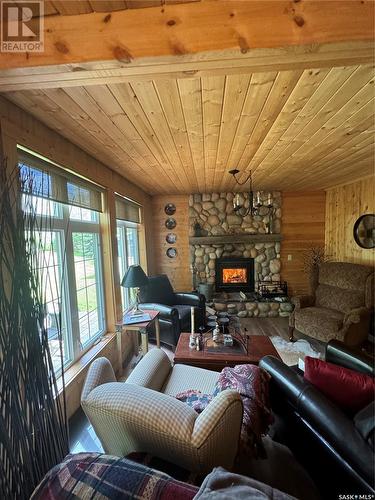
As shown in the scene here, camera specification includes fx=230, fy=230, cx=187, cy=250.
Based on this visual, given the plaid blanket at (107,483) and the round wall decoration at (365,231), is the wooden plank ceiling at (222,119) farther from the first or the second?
the plaid blanket at (107,483)

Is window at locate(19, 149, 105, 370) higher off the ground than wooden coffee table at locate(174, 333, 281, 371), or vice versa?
window at locate(19, 149, 105, 370)

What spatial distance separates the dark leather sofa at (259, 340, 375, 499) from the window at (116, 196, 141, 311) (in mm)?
2423

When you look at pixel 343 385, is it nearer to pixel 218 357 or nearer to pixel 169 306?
pixel 218 357

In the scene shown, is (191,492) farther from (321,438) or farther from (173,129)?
(173,129)

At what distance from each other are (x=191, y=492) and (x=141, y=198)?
382 cm

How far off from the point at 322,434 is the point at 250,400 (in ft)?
1.14

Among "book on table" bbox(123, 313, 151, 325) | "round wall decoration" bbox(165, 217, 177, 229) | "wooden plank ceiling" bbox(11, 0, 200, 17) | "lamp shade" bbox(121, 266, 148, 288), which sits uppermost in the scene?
A: "wooden plank ceiling" bbox(11, 0, 200, 17)

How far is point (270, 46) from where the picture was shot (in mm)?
889

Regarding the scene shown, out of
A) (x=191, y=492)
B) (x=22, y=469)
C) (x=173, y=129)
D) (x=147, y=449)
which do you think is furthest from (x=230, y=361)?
(x=173, y=129)

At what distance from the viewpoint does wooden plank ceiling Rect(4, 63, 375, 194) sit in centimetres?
132

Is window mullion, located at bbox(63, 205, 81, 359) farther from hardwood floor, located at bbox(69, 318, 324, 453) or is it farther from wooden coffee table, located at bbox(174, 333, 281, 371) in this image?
wooden coffee table, located at bbox(174, 333, 281, 371)

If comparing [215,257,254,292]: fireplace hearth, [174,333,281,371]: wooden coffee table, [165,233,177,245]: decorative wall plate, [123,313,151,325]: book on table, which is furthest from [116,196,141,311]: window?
[215,257,254,292]: fireplace hearth

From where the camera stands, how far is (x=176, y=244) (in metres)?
4.85

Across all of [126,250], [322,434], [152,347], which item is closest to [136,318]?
[152,347]
